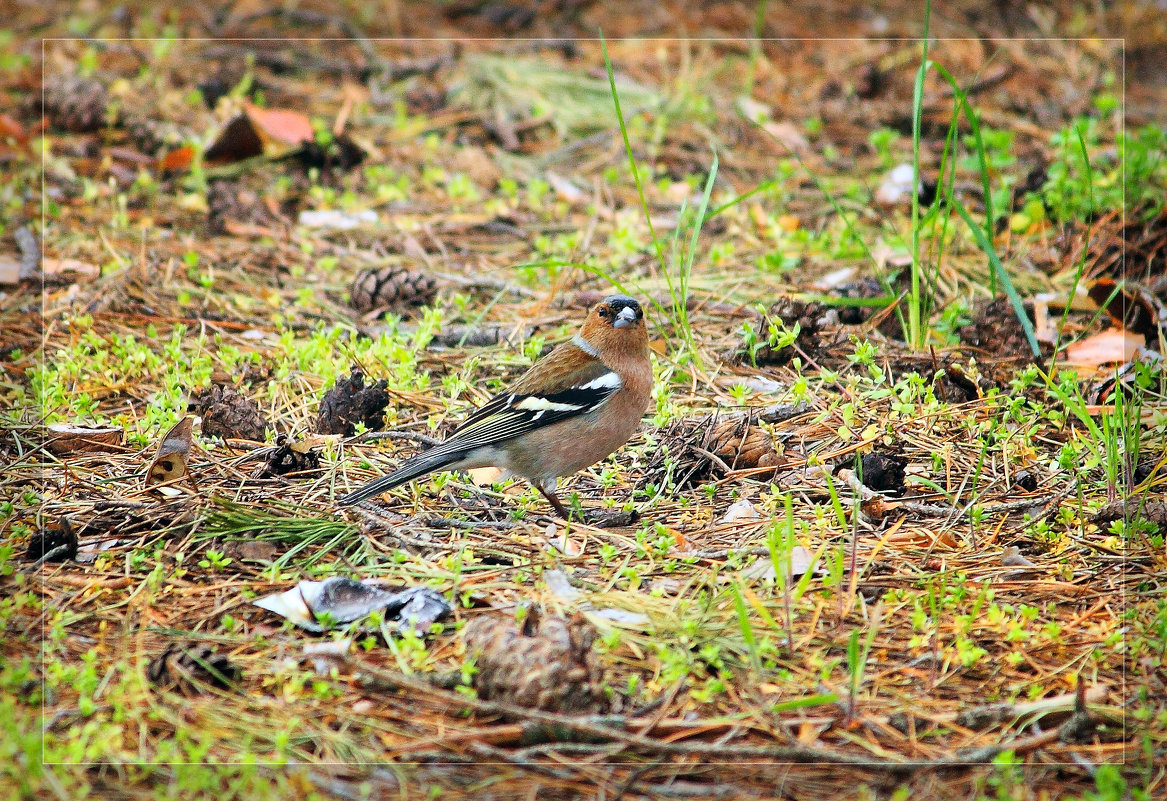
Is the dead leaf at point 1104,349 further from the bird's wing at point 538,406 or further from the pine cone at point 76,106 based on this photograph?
the pine cone at point 76,106

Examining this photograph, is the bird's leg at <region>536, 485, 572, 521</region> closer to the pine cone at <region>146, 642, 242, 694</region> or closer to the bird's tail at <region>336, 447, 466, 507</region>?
the bird's tail at <region>336, 447, 466, 507</region>

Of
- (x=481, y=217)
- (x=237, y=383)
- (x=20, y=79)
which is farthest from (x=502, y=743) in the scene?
(x=20, y=79)

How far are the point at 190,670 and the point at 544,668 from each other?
101 cm

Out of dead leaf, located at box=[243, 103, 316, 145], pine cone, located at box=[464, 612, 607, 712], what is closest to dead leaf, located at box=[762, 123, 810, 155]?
dead leaf, located at box=[243, 103, 316, 145]

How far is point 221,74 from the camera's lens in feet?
27.0

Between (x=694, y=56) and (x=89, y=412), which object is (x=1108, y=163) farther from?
(x=89, y=412)

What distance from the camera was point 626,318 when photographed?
4.55m

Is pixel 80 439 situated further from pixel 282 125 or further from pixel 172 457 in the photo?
pixel 282 125

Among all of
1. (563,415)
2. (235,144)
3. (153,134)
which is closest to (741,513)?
(563,415)

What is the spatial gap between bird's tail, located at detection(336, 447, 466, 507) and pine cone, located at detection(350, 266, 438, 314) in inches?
76.9

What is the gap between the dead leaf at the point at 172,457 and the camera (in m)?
3.95

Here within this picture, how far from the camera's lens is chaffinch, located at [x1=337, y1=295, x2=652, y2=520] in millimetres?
4152

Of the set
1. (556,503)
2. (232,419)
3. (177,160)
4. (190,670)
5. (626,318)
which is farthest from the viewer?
(177,160)

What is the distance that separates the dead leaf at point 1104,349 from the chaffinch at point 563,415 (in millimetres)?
2193
